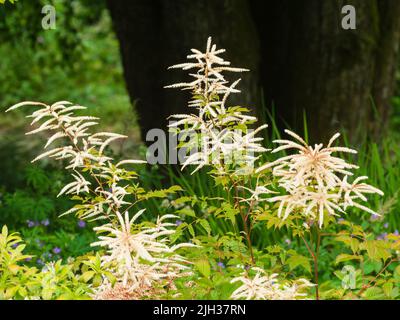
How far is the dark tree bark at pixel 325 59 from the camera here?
16.4ft

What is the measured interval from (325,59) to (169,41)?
1063 millimetres

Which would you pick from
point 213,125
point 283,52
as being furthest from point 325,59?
point 213,125

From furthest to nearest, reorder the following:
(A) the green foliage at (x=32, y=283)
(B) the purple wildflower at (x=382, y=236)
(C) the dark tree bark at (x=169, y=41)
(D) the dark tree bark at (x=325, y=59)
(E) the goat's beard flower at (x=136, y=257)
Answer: (D) the dark tree bark at (x=325, y=59) < (C) the dark tree bark at (x=169, y=41) < (B) the purple wildflower at (x=382, y=236) < (A) the green foliage at (x=32, y=283) < (E) the goat's beard flower at (x=136, y=257)

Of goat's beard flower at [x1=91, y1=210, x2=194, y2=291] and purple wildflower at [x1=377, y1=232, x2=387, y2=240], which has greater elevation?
goat's beard flower at [x1=91, y1=210, x2=194, y2=291]

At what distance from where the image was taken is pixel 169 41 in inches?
198

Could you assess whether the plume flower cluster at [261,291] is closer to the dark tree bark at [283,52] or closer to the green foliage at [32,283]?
the green foliage at [32,283]

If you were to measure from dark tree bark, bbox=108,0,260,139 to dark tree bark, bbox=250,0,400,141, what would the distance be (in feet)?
0.93

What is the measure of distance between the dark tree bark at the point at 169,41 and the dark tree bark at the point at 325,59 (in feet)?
0.93

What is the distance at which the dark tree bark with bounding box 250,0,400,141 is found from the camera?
498cm

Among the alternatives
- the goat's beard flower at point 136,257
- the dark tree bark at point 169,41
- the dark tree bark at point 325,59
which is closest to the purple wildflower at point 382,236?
the dark tree bark at point 325,59

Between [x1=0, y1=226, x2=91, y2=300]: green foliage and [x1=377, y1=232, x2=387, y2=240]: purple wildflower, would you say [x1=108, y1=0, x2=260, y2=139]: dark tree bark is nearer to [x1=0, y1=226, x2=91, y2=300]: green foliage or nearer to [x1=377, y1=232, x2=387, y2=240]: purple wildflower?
[x1=377, y1=232, x2=387, y2=240]: purple wildflower

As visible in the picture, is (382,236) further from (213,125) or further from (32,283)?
(32,283)

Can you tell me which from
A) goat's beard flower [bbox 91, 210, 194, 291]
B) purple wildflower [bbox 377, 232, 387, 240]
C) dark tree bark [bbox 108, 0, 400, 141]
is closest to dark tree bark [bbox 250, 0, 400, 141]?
dark tree bark [bbox 108, 0, 400, 141]
